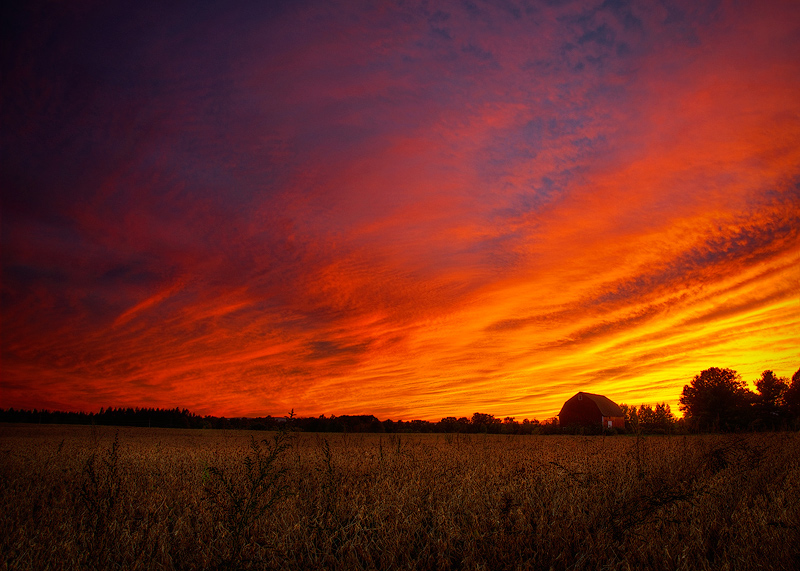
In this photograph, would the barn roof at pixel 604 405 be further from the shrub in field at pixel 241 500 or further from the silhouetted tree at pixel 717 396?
the shrub in field at pixel 241 500

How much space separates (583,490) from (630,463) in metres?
2.93

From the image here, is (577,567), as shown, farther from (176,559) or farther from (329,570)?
(176,559)

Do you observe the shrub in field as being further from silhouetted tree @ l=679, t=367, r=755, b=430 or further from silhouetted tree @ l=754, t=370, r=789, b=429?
silhouetted tree @ l=754, t=370, r=789, b=429

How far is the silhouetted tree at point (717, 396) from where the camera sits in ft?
170

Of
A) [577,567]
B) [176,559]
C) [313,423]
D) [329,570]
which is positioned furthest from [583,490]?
[313,423]

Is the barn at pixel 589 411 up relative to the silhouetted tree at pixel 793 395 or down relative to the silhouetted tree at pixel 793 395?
down

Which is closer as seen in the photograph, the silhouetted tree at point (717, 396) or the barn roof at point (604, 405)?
the silhouetted tree at point (717, 396)

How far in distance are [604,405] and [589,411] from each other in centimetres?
446

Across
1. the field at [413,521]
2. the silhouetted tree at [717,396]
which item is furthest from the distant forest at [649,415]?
the field at [413,521]

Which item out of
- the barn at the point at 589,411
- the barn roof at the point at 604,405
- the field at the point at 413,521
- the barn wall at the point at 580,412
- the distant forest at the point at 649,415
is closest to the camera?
the field at the point at 413,521

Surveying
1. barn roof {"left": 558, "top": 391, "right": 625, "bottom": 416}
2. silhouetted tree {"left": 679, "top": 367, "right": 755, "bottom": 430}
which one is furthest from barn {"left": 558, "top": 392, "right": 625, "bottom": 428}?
silhouetted tree {"left": 679, "top": 367, "right": 755, "bottom": 430}

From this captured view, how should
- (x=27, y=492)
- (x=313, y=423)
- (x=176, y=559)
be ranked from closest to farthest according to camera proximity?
(x=176, y=559)
(x=27, y=492)
(x=313, y=423)

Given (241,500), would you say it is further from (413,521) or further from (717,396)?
(717,396)

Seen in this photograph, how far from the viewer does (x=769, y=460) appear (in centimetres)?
925
